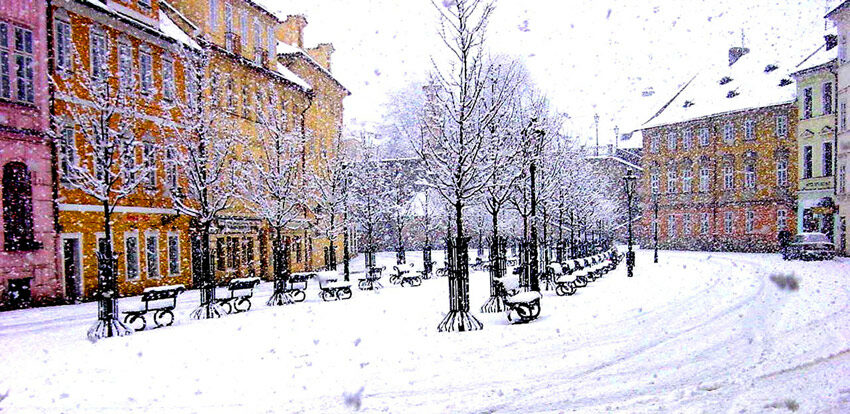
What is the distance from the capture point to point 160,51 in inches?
955

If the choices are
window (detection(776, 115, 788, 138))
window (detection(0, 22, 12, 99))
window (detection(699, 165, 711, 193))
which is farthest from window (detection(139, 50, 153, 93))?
window (detection(699, 165, 711, 193))

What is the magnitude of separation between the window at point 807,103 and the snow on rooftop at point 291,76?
3412cm

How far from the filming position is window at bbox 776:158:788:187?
4819 centimetres

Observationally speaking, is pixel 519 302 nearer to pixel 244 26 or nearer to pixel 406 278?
pixel 406 278

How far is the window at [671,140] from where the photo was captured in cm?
5700

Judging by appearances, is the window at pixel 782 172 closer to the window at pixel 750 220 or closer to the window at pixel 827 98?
the window at pixel 750 220

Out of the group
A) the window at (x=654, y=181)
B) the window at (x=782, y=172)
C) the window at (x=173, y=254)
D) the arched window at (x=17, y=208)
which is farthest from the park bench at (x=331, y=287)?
the window at (x=654, y=181)

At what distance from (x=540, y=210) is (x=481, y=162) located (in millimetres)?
10523

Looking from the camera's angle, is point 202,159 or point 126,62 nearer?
point 202,159

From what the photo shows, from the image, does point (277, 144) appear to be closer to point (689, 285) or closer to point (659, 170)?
point (689, 285)

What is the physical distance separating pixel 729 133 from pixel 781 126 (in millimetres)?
4513

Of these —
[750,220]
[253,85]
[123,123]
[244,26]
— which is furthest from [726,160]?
[123,123]

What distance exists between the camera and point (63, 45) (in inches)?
792

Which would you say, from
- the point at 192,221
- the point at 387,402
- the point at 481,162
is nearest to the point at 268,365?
the point at 387,402
